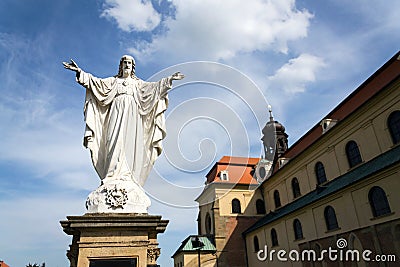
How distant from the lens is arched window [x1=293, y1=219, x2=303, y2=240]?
85.2 ft

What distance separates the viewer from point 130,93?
6.01 meters

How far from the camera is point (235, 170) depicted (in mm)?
42875

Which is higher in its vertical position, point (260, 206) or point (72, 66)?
point (260, 206)

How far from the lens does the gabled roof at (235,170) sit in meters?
40.5

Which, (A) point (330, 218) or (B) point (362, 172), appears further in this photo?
(A) point (330, 218)

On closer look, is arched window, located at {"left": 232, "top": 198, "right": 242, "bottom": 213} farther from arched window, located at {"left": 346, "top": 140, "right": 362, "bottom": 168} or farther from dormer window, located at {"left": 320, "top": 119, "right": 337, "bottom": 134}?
arched window, located at {"left": 346, "top": 140, "right": 362, "bottom": 168}

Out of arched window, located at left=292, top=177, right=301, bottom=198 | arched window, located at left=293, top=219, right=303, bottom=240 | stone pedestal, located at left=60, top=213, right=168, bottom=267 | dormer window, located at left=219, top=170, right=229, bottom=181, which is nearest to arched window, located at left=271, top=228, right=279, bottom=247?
arched window, located at left=293, top=219, right=303, bottom=240

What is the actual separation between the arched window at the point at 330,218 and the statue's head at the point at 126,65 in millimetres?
20693

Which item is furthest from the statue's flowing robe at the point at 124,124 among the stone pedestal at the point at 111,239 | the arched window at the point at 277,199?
the arched window at the point at 277,199

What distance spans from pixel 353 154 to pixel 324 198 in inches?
173

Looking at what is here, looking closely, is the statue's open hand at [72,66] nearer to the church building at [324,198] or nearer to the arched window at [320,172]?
the church building at [324,198]

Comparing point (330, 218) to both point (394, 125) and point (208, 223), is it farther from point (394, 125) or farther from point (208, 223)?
point (208, 223)

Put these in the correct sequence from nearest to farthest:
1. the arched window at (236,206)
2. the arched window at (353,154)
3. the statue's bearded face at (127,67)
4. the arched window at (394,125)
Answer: the statue's bearded face at (127,67) < the arched window at (394,125) < the arched window at (353,154) < the arched window at (236,206)

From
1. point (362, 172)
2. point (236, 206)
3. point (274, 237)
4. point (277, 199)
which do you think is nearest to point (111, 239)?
point (362, 172)
